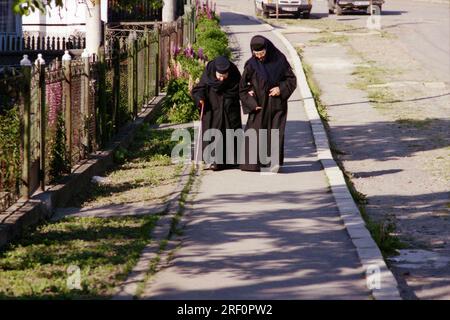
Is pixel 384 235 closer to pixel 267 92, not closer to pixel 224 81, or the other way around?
pixel 267 92

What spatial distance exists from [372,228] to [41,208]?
322 cm

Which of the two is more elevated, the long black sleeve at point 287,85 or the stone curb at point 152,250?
the long black sleeve at point 287,85

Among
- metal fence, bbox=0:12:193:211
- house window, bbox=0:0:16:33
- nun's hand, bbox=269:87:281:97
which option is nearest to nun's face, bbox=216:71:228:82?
nun's hand, bbox=269:87:281:97

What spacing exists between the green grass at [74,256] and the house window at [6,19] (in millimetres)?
21472

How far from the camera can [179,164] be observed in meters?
15.4

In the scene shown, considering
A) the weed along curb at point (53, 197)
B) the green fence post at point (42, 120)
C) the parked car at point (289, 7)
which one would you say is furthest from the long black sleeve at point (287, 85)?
the parked car at point (289, 7)

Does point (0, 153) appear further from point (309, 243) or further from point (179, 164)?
point (179, 164)

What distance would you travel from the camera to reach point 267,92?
1484cm

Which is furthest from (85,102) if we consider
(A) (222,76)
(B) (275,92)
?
(B) (275,92)

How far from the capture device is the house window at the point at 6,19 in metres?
32.3

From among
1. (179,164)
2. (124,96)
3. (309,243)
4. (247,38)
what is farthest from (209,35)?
(309,243)

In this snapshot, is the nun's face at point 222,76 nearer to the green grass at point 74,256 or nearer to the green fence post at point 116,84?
the green fence post at point 116,84

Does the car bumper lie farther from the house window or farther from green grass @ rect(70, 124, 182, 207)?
green grass @ rect(70, 124, 182, 207)

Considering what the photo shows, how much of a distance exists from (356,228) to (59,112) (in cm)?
392
